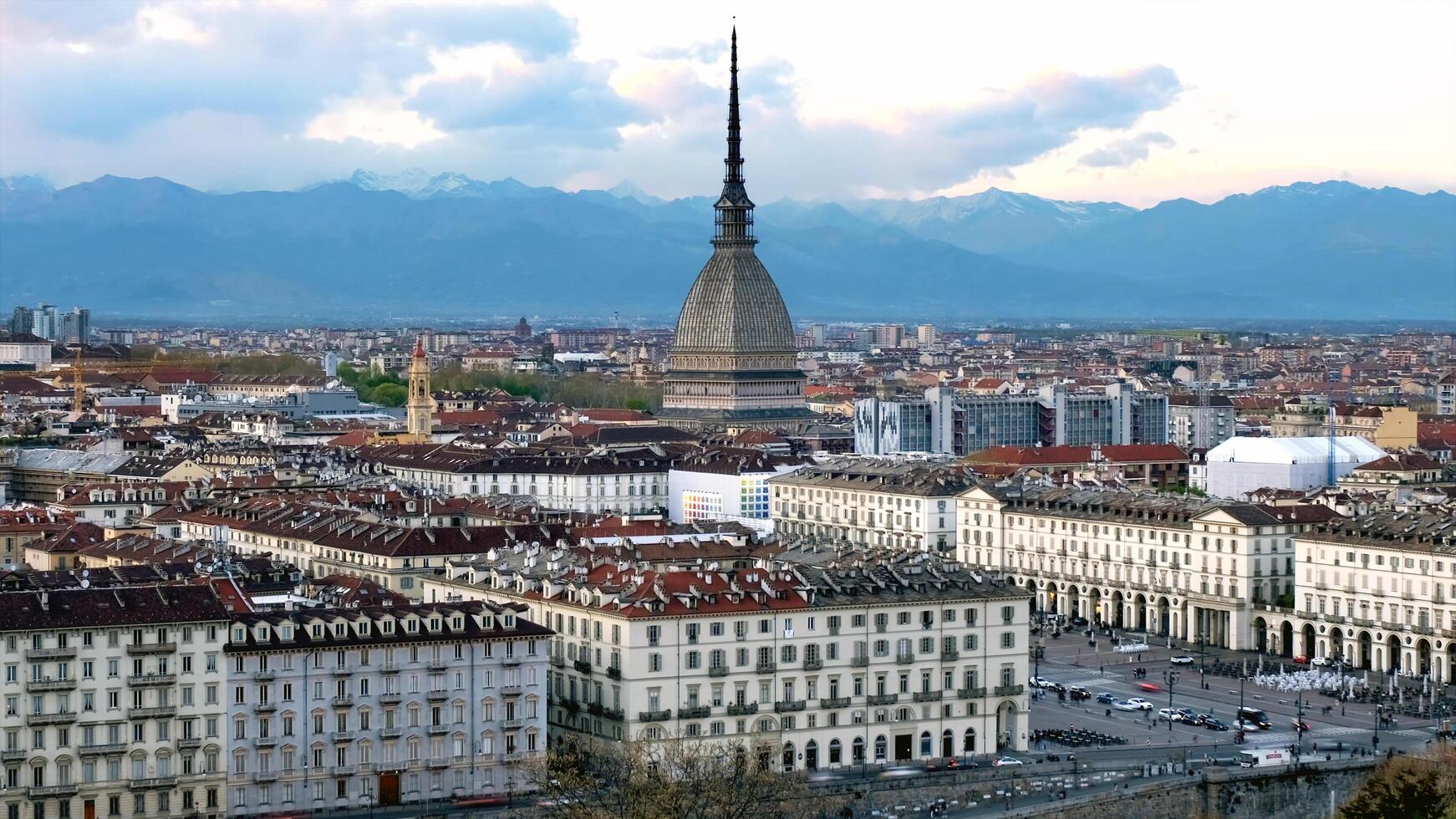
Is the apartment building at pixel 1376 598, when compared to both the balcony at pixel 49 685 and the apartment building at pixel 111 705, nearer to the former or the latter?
the apartment building at pixel 111 705

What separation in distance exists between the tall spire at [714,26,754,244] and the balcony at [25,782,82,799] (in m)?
106

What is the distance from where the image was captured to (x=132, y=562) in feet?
218

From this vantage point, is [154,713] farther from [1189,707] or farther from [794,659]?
[1189,707]

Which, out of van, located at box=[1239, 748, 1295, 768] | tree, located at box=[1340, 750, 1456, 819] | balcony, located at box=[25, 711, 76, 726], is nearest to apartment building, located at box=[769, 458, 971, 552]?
van, located at box=[1239, 748, 1295, 768]

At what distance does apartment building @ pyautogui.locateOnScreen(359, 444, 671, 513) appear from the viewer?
102 metres

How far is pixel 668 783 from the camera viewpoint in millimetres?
45938

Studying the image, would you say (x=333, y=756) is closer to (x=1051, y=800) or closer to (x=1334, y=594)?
(x=1051, y=800)

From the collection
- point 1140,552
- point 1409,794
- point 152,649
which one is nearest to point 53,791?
point 152,649

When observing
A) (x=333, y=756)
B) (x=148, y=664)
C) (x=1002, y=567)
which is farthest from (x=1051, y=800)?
(x=1002, y=567)

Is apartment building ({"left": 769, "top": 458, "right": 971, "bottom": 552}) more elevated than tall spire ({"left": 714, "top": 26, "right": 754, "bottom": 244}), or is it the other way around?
tall spire ({"left": 714, "top": 26, "right": 754, "bottom": 244})

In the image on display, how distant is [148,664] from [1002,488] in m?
42.4

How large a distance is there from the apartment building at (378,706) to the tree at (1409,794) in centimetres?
1409

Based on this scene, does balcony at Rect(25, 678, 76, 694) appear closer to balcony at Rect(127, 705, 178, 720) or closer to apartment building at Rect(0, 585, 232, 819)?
apartment building at Rect(0, 585, 232, 819)

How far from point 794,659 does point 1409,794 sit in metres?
11.5
